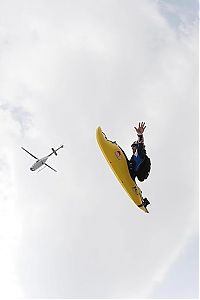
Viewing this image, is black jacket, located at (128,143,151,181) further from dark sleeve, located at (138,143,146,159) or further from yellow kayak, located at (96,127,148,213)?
yellow kayak, located at (96,127,148,213)

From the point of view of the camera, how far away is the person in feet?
74.2

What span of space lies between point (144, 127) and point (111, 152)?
13.1ft

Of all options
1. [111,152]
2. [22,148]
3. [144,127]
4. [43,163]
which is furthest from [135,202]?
[22,148]

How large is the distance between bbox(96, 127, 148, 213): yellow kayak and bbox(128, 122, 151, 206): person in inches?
14.2

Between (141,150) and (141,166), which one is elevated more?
(141,150)

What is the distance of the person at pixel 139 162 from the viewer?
22.6 metres

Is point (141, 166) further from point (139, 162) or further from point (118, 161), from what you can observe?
point (118, 161)

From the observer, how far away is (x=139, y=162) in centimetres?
2331

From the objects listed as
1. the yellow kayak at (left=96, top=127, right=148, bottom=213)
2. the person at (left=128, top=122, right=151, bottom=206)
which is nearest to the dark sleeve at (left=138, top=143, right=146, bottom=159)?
the person at (left=128, top=122, right=151, bottom=206)

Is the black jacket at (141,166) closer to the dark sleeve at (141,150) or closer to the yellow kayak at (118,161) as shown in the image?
the dark sleeve at (141,150)

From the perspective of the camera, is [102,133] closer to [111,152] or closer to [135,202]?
[111,152]

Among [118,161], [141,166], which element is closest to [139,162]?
[141,166]

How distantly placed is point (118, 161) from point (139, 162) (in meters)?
1.56

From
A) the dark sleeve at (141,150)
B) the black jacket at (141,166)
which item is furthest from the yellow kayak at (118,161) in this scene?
the dark sleeve at (141,150)
